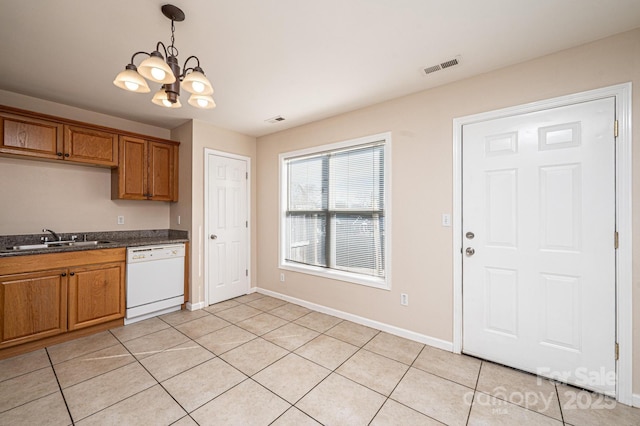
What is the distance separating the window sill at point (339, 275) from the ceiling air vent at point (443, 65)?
212 centimetres

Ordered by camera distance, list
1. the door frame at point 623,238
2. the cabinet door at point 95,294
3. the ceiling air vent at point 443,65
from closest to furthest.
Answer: the door frame at point 623,238 → the ceiling air vent at point 443,65 → the cabinet door at point 95,294

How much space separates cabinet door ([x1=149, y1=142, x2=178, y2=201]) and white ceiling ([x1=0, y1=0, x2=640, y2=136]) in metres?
1.00

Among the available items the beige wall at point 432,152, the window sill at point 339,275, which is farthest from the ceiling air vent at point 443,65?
the window sill at point 339,275

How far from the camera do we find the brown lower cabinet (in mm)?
2398

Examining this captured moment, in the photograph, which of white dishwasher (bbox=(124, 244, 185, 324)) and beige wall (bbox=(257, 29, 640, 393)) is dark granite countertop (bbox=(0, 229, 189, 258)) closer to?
white dishwasher (bbox=(124, 244, 185, 324))

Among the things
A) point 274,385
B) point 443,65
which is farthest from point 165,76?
point 274,385

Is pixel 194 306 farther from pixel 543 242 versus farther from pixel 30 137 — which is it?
pixel 543 242

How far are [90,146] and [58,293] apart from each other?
5.51ft

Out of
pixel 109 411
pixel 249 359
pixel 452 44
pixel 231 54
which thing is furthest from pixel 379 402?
A: pixel 231 54

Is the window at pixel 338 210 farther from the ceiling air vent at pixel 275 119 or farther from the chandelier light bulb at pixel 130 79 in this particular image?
the chandelier light bulb at pixel 130 79

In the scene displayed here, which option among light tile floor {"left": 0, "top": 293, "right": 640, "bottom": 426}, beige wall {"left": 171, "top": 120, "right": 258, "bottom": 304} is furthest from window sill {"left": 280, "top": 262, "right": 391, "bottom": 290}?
beige wall {"left": 171, "top": 120, "right": 258, "bottom": 304}

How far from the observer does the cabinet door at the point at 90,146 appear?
117 inches

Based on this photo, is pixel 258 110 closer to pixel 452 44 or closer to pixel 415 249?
pixel 452 44

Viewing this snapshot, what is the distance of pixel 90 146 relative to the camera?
10.2 feet
